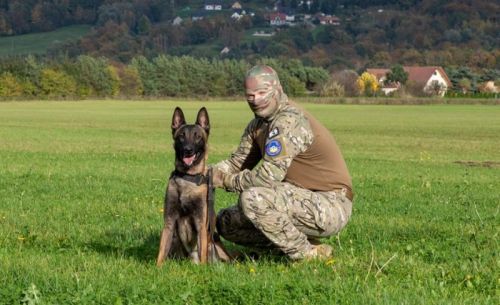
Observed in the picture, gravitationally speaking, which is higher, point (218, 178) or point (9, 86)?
point (218, 178)

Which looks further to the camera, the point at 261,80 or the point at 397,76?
the point at 397,76

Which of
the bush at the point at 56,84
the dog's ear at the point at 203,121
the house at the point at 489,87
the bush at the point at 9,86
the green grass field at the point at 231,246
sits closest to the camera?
the green grass field at the point at 231,246

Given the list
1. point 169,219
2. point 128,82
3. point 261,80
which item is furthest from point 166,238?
point 128,82

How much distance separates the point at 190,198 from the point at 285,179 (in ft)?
3.68

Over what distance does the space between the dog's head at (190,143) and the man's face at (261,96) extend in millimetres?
476

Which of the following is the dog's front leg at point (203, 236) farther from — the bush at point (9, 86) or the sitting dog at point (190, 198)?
the bush at point (9, 86)

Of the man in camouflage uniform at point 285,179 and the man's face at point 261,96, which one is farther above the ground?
the man's face at point 261,96

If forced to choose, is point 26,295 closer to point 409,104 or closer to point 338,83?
point 409,104

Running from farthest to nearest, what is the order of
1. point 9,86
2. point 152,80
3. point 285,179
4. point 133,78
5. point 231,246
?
point 152,80 < point 133,78 < point 9,86 < point 231,246 < point 285,179

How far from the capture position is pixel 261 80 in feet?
25.0

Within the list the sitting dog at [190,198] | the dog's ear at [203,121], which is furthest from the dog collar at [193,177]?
the dog's ear at [203,121]

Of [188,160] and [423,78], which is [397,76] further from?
[188,160]

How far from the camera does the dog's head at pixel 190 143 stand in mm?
7598

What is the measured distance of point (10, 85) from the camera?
114562 millimetres
